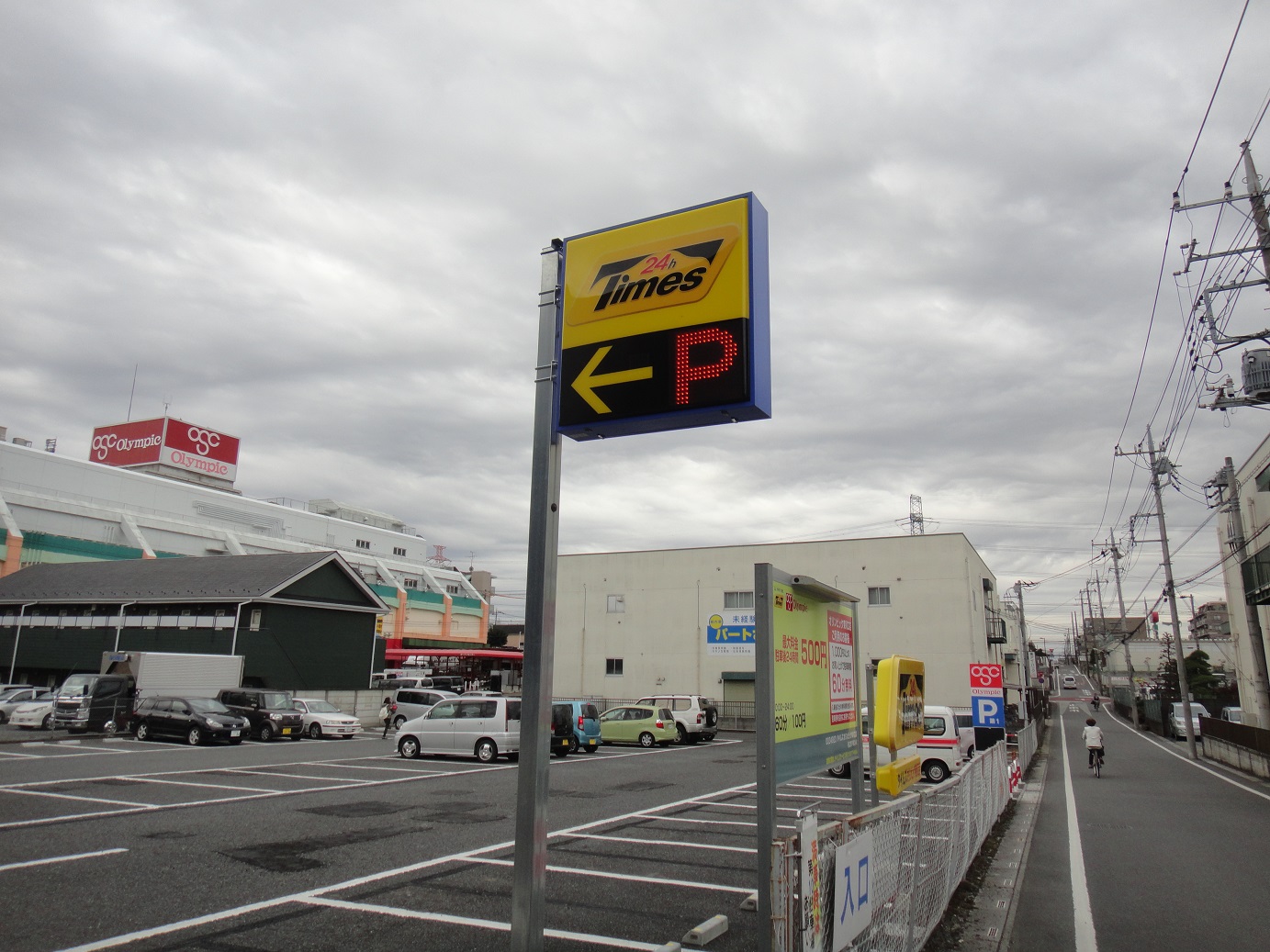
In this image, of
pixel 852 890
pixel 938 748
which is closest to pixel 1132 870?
pixel 852 890

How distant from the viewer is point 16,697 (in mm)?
28688

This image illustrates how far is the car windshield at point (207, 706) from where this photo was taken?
22.5 metres

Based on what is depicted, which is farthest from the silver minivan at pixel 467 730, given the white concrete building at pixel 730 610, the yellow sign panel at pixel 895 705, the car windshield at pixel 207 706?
the white concrete building at pixel 730 610

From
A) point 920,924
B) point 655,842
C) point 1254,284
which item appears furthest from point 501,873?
point 1254,284

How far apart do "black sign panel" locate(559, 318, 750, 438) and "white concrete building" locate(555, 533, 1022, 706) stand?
3243cm

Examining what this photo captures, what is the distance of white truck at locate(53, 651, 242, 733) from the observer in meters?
24.4

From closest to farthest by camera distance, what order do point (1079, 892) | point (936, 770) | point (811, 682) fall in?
point (811, 682)
point (1079, 892)
point (936, 770)

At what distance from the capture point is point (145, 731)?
903 inches

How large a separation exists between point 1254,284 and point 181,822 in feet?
69.7

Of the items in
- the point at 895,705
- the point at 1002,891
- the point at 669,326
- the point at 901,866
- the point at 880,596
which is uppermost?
the point at 880,596

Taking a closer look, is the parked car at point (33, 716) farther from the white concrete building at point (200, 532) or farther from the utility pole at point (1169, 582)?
the utility pole at point (1169, 582)

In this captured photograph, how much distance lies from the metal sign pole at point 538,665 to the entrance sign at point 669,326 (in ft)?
0.44

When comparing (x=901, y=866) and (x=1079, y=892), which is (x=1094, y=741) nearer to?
(x=1079, y=892)

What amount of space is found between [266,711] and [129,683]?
15.3 feet
